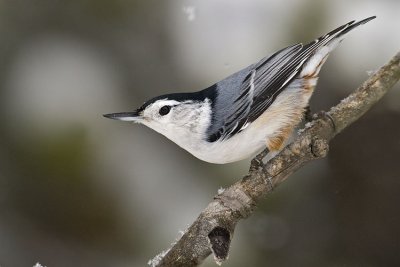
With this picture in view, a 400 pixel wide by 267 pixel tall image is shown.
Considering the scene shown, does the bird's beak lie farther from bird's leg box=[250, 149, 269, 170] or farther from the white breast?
bird's leg box=[250, 149, 269, 170]

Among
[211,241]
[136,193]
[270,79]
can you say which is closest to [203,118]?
[270,79]

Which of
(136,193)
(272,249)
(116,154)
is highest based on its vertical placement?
(116,154)

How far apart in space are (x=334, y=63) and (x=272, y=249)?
1.02m

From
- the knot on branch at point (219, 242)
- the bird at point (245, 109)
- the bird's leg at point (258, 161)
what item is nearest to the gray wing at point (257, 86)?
the bird at point (245, 109)

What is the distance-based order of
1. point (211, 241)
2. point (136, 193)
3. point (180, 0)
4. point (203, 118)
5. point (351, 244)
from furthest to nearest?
point (180, 0) < point (136, 193) < point (351, 244) < point (203, 118) < point (211, 241)

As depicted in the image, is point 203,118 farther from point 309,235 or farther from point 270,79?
point 309,235

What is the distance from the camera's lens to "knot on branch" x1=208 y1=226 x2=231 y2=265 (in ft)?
5.66

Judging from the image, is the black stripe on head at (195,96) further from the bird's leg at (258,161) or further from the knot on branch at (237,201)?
the knot on branch at (237,201)

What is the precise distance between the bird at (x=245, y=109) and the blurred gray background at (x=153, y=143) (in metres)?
0.80

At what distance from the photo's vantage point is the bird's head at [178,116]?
2078 millimetres

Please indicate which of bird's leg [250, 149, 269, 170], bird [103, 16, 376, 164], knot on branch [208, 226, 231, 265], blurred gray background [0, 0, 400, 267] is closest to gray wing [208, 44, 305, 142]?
bird [103, 16, 376, 164]

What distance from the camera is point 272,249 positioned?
2.93 m

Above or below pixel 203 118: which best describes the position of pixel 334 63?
above

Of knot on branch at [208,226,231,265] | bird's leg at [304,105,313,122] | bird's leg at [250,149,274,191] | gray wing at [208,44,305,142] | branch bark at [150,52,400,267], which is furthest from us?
bird's leg at [304,105,313,122]
